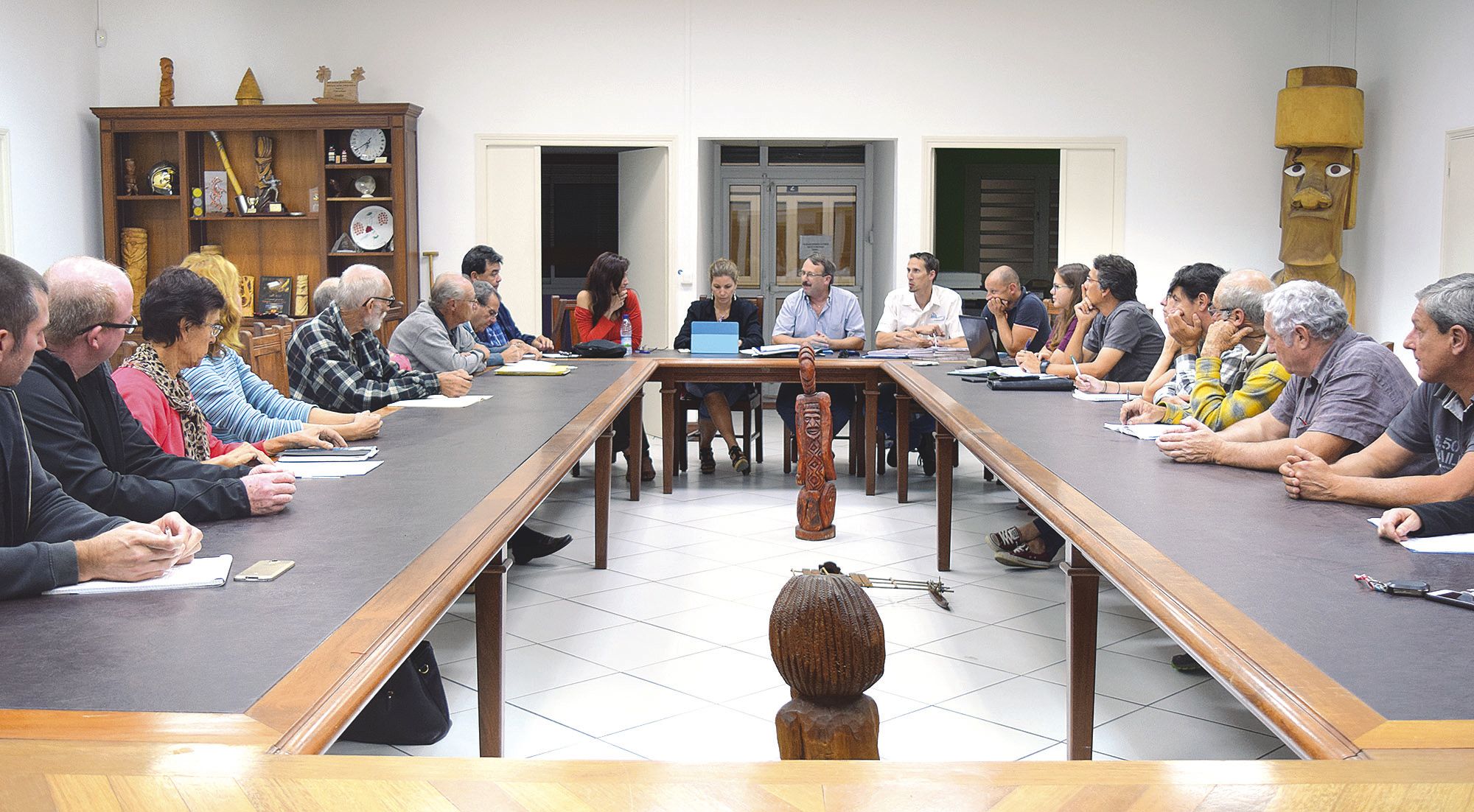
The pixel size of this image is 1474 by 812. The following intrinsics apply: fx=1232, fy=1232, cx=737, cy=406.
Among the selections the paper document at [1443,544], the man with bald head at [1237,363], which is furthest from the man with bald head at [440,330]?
the paper document at [1443,544]

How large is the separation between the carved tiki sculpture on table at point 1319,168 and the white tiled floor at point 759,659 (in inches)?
152

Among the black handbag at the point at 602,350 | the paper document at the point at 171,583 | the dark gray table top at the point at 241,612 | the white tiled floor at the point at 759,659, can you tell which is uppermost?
the black handbag at the point at 602,350

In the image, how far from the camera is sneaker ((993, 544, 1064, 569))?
487 cm

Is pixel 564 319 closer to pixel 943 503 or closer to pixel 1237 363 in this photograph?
pixel 943 503

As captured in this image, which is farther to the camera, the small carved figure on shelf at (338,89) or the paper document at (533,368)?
the small carved figure on shelf at (338,89)

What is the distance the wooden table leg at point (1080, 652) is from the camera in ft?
9.08

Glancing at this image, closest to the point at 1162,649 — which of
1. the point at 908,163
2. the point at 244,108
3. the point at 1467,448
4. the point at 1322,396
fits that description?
the point at 1322,396

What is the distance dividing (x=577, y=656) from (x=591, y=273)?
3.69 metres

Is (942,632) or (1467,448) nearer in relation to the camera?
(1467,448)

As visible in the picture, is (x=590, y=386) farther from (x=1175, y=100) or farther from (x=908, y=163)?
(x=1175, y=100)

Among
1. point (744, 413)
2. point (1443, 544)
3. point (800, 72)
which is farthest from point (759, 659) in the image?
point (800, 72)

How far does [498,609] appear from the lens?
2.71 metres

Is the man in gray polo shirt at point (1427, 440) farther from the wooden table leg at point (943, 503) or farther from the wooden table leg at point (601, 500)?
the wooden table leg at point (601, 500)

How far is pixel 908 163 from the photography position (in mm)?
8734
